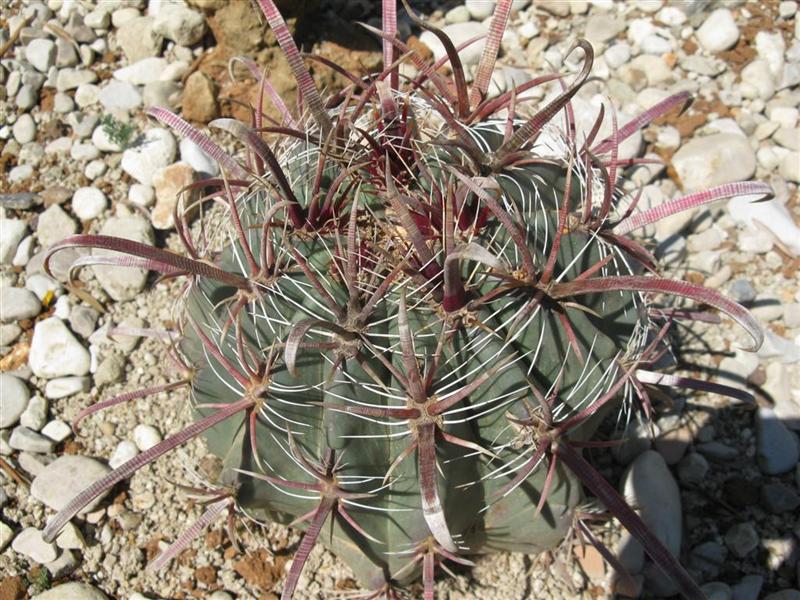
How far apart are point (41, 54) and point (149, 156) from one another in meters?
0.62

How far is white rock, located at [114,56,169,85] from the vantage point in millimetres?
2699

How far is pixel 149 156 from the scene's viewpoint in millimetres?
2482

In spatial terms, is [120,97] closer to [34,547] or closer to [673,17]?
[34,547]

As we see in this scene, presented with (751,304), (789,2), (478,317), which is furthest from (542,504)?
(789,2)

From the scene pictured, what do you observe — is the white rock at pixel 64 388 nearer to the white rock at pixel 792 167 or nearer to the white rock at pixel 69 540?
the white rock at pixel 69 540

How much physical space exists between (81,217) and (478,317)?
5.22 feet

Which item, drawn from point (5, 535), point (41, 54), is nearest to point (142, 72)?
point (41, 54)

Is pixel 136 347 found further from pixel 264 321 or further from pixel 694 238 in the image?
pixel 694 238

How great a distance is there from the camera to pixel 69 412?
2.14 m

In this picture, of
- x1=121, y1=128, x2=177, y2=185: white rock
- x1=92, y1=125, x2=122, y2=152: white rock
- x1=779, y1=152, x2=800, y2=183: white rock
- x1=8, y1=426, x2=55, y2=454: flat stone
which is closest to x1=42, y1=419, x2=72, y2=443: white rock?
x1=8, y1=426, x2=55, y2=454: flat stone

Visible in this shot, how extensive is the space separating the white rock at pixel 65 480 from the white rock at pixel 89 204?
769 mm

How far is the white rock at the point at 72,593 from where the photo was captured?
71.2 inches

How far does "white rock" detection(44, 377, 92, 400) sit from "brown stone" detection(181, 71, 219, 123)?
0.89m

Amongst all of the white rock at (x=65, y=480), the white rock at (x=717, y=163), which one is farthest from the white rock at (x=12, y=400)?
the white rock at (x=717, y=163)
